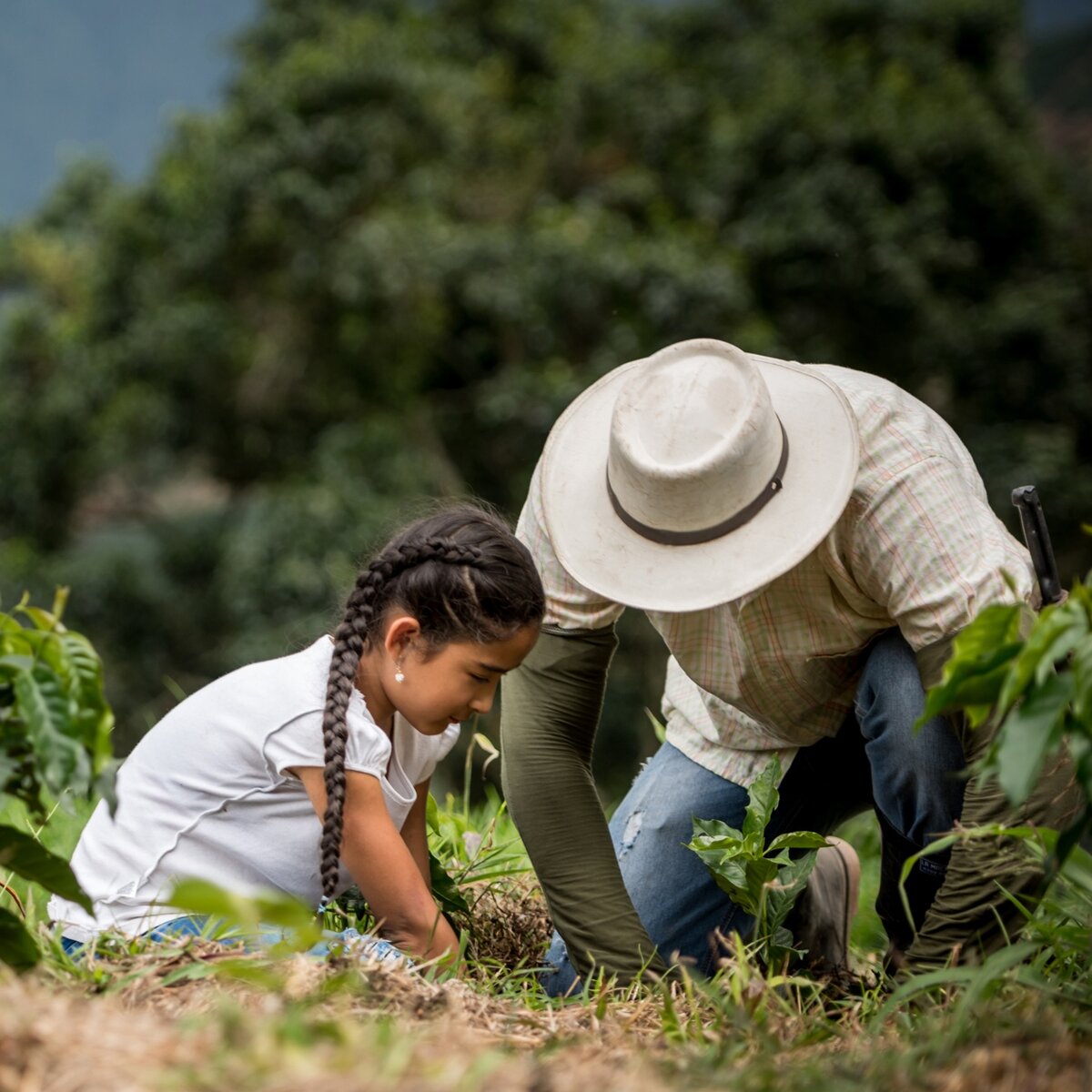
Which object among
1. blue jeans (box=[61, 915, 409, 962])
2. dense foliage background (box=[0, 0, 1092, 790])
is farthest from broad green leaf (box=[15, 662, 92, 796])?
dense foliage background (box=[0, 0, 1092, 790])

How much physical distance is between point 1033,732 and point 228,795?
1.16 metres

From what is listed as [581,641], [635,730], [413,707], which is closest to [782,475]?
[581,641]

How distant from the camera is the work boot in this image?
6.97 feet

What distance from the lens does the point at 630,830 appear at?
232cm

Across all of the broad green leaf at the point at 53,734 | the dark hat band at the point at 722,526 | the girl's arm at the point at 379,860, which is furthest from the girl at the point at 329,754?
the broad green leaf at the point at 53,734

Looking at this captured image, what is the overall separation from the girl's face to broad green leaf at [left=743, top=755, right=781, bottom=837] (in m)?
0.39

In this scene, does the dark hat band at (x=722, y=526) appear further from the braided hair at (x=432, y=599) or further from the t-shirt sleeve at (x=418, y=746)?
the t-shirt sleeve at (x=418, y=746)

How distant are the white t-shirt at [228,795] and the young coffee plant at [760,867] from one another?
→ 0.49 meters

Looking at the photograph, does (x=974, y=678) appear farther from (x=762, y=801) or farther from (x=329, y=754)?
(x=329, y=754)

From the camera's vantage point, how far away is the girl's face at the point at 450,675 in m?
1.89

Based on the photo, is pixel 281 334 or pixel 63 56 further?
pixel 63 56

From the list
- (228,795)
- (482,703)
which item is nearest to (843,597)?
(482,703)

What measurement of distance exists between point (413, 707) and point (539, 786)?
25cm

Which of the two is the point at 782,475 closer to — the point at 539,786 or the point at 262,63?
the point at 539,786
